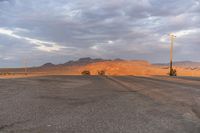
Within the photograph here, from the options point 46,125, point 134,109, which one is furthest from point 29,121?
point 134,109

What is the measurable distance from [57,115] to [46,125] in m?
1.91

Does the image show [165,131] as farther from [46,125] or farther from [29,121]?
[29,121]

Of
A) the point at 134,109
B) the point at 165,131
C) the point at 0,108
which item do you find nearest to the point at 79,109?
the point at 134,109

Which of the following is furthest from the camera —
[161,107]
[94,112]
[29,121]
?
[161,107]

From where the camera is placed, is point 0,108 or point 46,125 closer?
Answer: point 46,125

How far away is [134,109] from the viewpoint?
12.7m

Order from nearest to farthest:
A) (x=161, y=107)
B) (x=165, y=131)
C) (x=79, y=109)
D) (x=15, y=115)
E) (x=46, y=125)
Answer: (x=165, y=131)
(x=46, y=125)
(x=15, y=115)
(x=79, y=109)
(x=161, y=107)

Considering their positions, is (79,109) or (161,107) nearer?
(79,109)

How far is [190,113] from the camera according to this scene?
11.9 m

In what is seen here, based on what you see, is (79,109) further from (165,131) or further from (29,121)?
(165,131)

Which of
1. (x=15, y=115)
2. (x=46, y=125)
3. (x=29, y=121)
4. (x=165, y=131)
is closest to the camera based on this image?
(x=165, y=131)

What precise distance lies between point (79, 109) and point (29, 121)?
3.04 m

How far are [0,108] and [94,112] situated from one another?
3.42 meters

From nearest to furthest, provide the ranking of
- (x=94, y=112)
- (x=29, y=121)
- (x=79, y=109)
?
(x=29, y=121), (x=94, y=112), (x=79, y=109)
